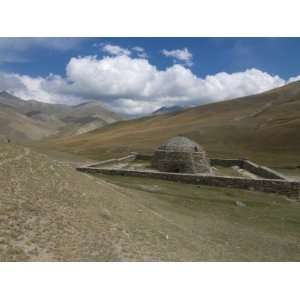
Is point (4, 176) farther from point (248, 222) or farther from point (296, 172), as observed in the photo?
point (296, 172)

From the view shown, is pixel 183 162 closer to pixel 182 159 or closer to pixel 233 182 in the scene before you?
pixel 182 159

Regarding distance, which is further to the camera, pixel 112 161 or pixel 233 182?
pixel 112 161

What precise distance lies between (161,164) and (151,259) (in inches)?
940

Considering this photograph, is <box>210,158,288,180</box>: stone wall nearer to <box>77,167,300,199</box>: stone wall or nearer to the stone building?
<box>77,167,300,199</box>: stone wall

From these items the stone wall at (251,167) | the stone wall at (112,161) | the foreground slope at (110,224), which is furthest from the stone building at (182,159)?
the foreground slope at (110,224)

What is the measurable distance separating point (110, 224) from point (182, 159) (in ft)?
71.4

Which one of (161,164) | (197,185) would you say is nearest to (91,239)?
(197,185)

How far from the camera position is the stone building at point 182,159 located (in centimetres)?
3238

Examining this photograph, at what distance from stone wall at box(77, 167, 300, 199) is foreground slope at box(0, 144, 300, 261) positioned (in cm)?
409

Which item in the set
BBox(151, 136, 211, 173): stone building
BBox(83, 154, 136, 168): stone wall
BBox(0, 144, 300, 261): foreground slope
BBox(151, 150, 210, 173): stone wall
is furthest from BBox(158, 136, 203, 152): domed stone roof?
BBox(0, 144, 300, 261): foreground slope

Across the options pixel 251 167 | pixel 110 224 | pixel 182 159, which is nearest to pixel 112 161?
pixel 182 159

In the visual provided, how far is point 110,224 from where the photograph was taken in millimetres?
11352

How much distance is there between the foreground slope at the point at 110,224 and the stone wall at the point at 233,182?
4090 mm

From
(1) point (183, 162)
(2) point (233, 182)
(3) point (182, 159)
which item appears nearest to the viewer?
(2) point (233, 182)
